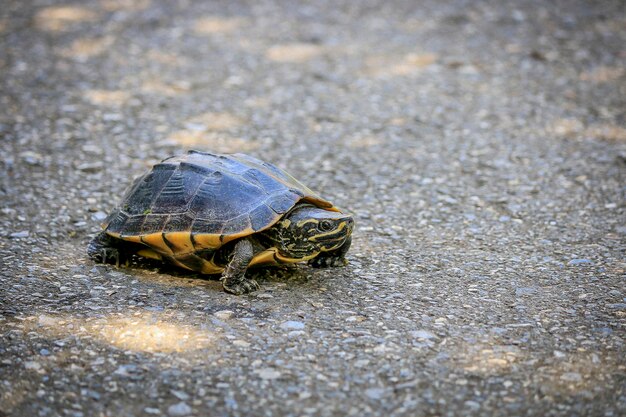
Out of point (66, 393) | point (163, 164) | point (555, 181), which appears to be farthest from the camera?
point (555, 181)

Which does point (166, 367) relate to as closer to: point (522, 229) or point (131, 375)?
point (131, 375)

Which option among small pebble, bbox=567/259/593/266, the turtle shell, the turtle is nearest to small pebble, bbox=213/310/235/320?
the turtle

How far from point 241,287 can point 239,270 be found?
11 cm

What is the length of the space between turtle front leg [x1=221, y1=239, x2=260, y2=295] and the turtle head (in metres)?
0.19

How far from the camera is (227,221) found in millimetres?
3975

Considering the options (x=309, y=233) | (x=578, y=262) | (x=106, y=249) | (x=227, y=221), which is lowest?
(x=578, y=262)

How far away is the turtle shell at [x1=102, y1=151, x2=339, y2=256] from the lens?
3984 mm

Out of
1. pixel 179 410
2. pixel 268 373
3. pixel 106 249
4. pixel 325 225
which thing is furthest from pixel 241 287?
pixel 179 410

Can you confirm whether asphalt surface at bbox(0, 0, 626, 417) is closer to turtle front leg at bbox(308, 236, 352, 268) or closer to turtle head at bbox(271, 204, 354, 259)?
turtle front leg at bbox(308, 236, 352, 268)

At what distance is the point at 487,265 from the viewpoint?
4.52m

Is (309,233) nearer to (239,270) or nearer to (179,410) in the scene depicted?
(239,270)

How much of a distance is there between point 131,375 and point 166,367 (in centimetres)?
17

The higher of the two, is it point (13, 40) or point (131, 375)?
point (13, 40)

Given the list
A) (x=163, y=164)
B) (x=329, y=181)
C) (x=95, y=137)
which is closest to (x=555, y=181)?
(x=329, y=181)
